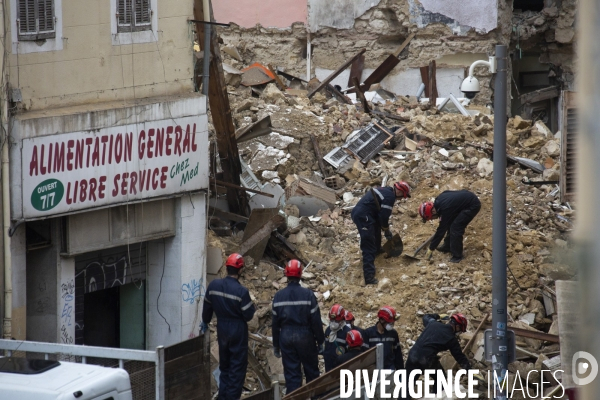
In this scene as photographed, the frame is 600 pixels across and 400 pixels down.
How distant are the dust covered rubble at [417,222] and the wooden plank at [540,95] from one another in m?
5.93

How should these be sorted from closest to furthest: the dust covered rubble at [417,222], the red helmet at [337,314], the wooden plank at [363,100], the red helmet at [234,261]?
1. the red helmet at [234,261]
2. the red helmet at [337,314]
3. the dust covered rubble at [417,222]
4. the wooden plank at [363,100]

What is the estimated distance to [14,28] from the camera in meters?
8.88

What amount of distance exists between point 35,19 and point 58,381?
451 cm

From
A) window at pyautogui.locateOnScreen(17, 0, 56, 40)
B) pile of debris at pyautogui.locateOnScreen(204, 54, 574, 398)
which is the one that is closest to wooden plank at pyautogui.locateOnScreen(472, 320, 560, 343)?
pile of debris at pyautogui.locateOnScreen(204, 54, 574, 398)

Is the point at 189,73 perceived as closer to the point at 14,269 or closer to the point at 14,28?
the point at 14,28

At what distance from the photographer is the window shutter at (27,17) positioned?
8992 mm

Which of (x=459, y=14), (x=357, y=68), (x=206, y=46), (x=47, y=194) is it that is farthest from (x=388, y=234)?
(x=459, y=14)

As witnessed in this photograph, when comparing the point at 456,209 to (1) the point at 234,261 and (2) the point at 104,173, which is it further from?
(2) the point at 104,173

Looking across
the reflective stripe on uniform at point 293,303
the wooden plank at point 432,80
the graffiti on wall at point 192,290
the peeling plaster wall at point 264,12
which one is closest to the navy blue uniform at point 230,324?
the reflective stripe on uniform at point 293,303

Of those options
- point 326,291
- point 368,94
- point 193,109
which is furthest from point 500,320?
point 368,94

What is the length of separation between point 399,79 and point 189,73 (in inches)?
530

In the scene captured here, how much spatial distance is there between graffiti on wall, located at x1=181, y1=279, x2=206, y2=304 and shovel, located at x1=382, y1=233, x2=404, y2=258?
9.83 feet

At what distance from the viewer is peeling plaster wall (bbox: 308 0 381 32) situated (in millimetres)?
23500

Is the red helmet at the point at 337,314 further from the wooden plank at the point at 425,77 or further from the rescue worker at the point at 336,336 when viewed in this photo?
the wooden plank at the point at 425,77
